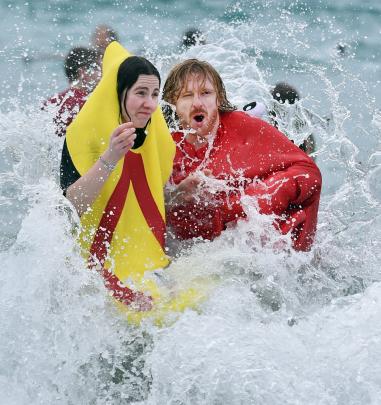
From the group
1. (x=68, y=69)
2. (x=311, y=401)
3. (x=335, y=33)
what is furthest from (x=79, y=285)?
(x=335, y=33)

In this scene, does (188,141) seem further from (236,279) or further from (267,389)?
(267,389)

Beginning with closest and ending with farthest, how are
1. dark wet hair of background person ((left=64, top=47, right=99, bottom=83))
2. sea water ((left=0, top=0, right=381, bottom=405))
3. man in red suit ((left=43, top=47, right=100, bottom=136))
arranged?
sea water ((left=0, top=0, right=381, bottom=405)), man in red suit ((left=43, top=47, right=100, bottom=136)), dark wet hair of background person ((left=64, top=47, right=99, bottom=83))

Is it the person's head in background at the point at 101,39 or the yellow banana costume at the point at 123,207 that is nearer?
the yellow banana costume at the point at 123,207

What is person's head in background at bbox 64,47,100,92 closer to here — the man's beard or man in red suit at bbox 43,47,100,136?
man in red suit at bbox 43,47,100,136

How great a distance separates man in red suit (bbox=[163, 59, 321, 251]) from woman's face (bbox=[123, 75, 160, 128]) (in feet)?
1.25

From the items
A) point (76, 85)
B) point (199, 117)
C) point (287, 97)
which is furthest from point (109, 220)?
point (287, 97)

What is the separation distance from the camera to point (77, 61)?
196 inches

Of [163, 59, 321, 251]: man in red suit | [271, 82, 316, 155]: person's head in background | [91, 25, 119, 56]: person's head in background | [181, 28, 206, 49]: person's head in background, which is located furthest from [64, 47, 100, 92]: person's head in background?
[163, 59, 321, 251]: man in red suit

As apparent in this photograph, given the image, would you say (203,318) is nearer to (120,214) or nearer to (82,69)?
(120,214)

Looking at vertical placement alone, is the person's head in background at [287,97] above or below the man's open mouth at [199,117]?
below

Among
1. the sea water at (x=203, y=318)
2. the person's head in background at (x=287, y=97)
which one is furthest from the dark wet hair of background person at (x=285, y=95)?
the sea water at (x=203, y=318)

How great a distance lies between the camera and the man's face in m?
3.72

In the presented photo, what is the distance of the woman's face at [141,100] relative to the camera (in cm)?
331

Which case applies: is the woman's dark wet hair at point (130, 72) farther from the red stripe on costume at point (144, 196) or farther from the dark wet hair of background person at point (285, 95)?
the dark wet hair of background person at point (285, 95)
